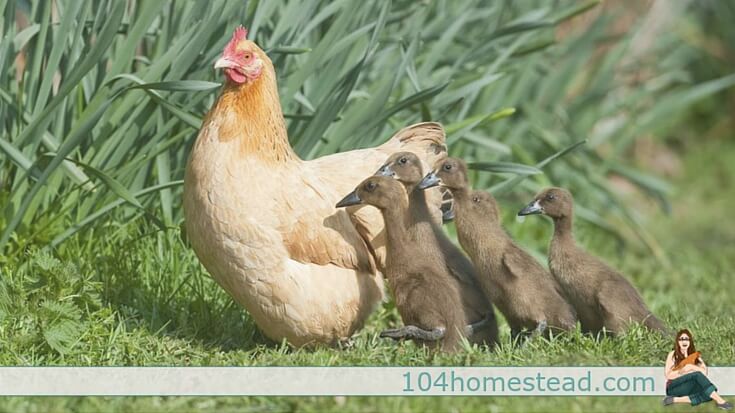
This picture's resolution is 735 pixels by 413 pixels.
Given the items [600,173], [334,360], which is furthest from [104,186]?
[600,173]

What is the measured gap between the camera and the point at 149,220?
539 cm

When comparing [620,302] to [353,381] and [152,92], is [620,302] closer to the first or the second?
[353,381]

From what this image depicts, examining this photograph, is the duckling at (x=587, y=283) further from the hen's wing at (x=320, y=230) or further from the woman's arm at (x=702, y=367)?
the hen's wing at (x=320, y=230)

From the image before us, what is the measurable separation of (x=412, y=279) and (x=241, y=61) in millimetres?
1054

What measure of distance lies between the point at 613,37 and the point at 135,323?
4647 mm

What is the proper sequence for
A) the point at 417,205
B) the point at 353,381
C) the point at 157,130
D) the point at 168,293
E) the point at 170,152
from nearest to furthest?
the point at 353,381, the point at 417,205, the point at 168,293, the point at 157,130, the point at 170,152

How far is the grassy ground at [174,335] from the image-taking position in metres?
3.86

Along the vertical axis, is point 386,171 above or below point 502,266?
above

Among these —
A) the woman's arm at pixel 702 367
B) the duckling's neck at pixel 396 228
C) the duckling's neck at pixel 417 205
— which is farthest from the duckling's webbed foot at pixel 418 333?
the woman's arm at pixel 702 367

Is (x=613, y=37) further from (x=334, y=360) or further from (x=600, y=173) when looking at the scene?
(x=334, y=360)

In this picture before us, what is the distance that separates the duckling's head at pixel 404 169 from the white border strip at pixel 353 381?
0.90 m

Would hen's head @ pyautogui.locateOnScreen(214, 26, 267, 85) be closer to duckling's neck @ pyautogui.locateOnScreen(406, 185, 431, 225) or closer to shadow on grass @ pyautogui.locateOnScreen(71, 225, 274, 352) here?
duckling's neck @ pyautogui.locateOnScreen(406, 185, 431, 225)

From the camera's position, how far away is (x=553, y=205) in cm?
473

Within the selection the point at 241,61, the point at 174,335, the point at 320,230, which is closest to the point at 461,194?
the point at 320,230
